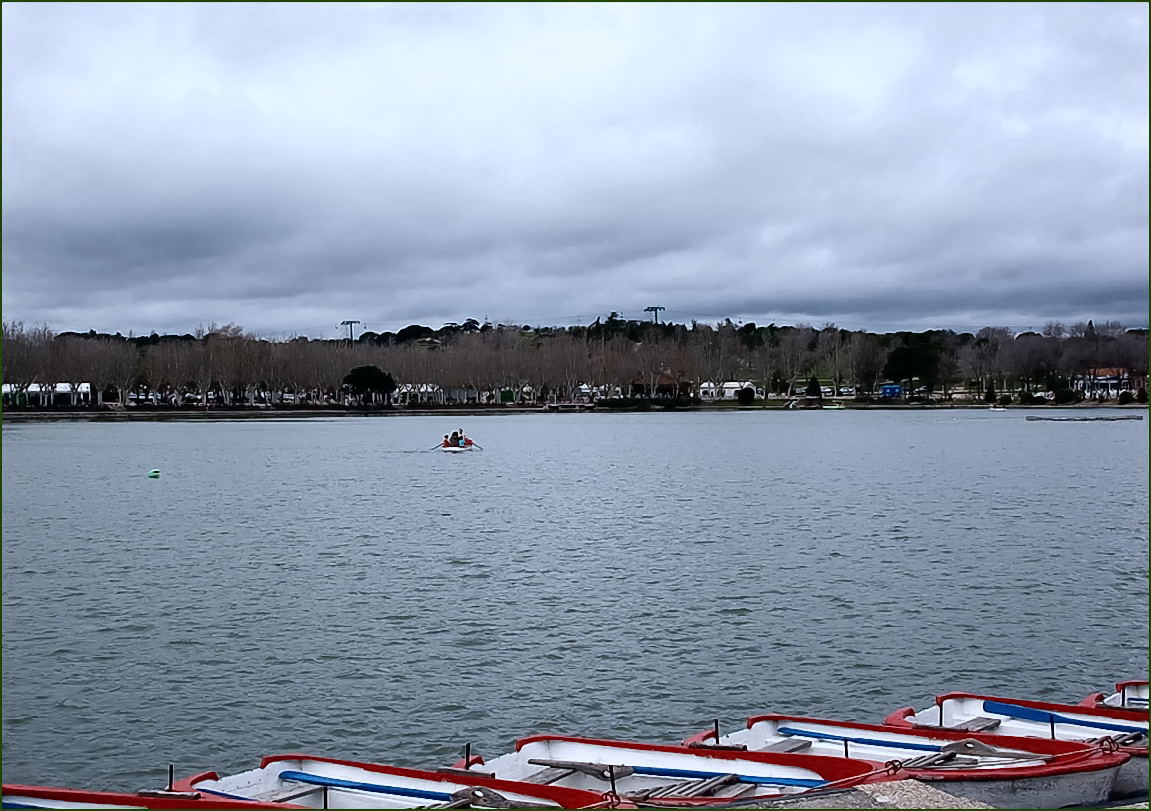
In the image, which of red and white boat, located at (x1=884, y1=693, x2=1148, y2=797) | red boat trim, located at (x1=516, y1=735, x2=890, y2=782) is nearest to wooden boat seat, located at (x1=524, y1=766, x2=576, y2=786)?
red boat trim, located at (x1=516, y1=735, x2=890, y2=782)

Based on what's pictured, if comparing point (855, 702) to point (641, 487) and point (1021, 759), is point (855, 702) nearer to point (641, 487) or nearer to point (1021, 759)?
point (1021, 759)

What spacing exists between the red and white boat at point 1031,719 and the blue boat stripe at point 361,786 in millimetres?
5151

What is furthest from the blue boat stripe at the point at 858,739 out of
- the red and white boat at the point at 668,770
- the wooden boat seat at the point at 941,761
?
the red and white boat at the point at 668,770

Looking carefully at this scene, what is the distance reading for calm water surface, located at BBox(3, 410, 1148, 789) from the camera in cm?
1549

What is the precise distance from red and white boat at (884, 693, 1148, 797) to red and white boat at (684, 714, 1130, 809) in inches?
23.2

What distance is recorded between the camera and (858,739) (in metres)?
11.9

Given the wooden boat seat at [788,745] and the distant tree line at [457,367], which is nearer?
the wooden boat seat at [788,745]

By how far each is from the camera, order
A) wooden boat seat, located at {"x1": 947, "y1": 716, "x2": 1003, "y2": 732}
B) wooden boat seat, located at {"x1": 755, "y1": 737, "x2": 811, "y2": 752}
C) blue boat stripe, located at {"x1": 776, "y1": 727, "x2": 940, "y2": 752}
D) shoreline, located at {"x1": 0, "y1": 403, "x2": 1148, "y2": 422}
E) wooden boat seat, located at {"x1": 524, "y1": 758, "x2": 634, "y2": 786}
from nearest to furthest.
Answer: wooden boat seat, located at {"x1": 524, "y1": 758, "x2": 634, "y2": 786}, blue boat stripe, located at {"x1": 776, "y1": 727, "x2": 940, "y2": 752}, wooden boat seat, located at {"x1": 755, "y1": 737, "x2": 811, "y2": 752}, wooden boat seat, located at {"x1": 947, "y1": 716, "x2": 1003, "y2": 732}, shoreline, located at {"x1": 0, "y1": 403, "x2": 1148, "y2": 422}

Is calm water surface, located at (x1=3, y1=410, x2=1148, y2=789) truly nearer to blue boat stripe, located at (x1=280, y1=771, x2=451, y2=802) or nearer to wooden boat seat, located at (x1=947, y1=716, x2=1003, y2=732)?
wooden boat seat, located at (x1=947, y1=716, x2=1003, y2=732)

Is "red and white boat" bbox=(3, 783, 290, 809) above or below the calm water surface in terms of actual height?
above

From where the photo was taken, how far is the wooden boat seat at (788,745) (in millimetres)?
11938

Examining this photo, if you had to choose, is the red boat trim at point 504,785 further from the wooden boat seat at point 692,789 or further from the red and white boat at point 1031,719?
the red and white boat at point 1031,719

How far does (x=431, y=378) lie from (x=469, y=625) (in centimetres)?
16582

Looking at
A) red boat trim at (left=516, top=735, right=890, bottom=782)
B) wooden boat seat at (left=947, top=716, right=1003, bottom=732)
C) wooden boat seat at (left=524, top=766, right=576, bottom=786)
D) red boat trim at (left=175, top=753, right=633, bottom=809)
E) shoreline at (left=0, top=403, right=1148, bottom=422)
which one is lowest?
wooden boat seat at (left=524, top=766, right=576, bottom=786)
